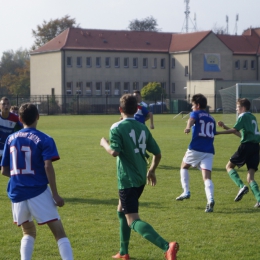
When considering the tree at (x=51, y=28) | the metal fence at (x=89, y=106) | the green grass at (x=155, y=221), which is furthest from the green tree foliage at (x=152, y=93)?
the green grass at (x=155, y=221)

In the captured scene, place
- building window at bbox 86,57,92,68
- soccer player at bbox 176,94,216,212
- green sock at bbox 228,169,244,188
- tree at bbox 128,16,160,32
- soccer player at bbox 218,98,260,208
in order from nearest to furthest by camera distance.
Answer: soccer player at bbox 176,94,216,212 → soccer player at bbox 218,98,260,208 → green sock at bbox 228,169,244,188 → building window at bbox 86,57,92,68 → tree at bbox 128,16,160,32

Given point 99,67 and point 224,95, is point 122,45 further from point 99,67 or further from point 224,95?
point 224,95

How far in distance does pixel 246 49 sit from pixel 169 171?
71.9 m

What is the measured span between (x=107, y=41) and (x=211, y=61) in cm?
1364

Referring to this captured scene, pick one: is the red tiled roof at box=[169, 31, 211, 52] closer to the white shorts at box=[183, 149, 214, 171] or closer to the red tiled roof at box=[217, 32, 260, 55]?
the red tiled roof at box=[217, 32, 260, 55]

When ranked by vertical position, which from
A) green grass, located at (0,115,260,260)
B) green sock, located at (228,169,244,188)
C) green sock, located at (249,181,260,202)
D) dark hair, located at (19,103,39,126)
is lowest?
green grass, located at (0,115,260,260)

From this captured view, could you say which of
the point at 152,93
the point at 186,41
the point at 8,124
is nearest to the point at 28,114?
the point at 8,124

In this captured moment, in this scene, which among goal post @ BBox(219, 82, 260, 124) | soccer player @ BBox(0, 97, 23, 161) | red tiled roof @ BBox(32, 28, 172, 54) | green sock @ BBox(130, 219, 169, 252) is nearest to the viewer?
green sock @ BBox(130, 219, 169, 252)

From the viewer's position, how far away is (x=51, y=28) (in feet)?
303

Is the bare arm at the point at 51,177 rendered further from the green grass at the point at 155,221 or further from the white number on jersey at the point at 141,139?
the green grass at the point at 155,221

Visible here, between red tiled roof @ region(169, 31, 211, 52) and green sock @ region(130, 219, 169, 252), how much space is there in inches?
2851

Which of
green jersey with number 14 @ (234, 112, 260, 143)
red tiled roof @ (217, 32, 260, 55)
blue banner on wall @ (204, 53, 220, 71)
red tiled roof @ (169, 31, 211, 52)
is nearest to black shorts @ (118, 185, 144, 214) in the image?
green jersey with number 14 @ (234, 112, 260, 143)

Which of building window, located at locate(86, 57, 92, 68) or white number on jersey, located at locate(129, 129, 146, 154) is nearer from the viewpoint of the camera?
white number on jersey, located at locate(129, 129, 146, 154)

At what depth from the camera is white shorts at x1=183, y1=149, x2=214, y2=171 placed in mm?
9797
